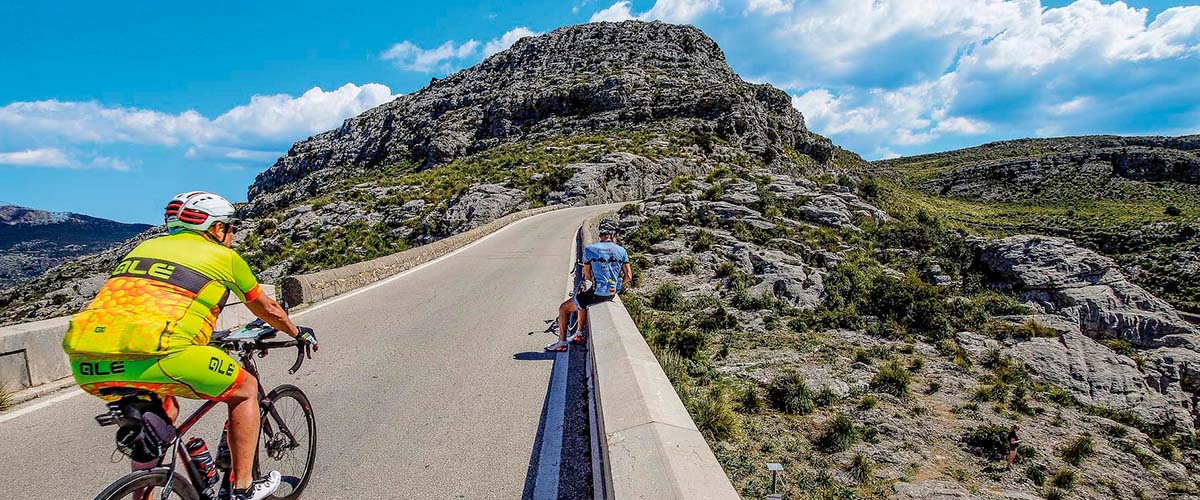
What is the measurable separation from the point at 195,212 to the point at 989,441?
8.71m

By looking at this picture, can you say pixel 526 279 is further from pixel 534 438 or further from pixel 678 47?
pixel 678 47

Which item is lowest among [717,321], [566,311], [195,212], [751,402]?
[751,402]

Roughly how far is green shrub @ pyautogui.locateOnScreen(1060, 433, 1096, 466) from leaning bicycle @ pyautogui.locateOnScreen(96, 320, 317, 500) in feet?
29.4

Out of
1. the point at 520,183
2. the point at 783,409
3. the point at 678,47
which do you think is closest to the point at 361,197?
the point at 520,183

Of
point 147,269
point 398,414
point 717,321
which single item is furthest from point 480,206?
point 147,269

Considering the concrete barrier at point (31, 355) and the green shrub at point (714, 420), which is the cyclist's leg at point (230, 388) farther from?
the concrete barrier at point (31, 355)

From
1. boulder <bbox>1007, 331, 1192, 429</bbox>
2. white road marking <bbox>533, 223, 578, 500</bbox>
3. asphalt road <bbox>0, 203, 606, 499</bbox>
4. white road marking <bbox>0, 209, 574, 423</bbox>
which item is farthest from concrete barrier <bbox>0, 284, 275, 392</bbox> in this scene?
boulder <bbox>1007, 331, 1192, 429</bbox>

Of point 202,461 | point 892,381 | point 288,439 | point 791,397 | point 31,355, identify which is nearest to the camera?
point 202,461

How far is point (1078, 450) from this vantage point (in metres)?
7.44

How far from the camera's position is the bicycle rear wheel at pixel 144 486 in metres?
2.50

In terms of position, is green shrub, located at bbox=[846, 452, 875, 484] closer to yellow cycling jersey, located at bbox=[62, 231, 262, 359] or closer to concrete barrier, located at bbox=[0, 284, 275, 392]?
yellow cycling jersey, located at bbox=[62, 231, 262, 359]

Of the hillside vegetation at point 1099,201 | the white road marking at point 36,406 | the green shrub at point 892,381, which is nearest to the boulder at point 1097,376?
the green shrub at point 892,381

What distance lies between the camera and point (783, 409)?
7504 mm

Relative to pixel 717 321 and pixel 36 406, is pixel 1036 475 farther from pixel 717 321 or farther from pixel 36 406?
pixel 36 406
